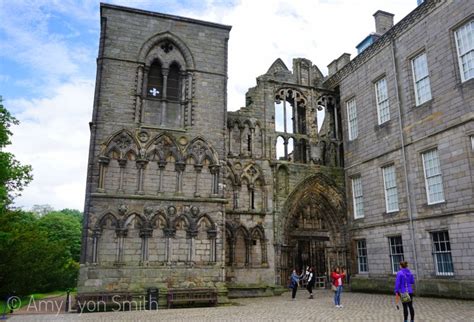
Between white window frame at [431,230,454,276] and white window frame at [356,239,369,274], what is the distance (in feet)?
13.9

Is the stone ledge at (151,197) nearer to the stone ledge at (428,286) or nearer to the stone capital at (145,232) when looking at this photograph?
the stone capital at (145,232)

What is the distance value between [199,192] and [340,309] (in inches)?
279

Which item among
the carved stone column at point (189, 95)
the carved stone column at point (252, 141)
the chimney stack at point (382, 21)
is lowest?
the carved stone column at point (252, 141)

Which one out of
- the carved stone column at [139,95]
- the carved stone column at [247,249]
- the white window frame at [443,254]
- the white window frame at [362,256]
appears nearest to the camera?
the white window frame at [443,254]

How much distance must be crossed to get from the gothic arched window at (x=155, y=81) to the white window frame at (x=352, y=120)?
10059mm

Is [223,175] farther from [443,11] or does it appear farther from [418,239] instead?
[443,11]

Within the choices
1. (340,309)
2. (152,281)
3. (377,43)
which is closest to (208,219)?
(152,281)

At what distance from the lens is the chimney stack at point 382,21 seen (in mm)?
22969

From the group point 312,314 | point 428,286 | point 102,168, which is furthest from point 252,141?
point 312,314

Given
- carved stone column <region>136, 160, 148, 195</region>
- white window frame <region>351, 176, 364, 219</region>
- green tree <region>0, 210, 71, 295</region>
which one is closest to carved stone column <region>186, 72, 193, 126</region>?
carved stone column <region>136, 160, 148, 195</region>

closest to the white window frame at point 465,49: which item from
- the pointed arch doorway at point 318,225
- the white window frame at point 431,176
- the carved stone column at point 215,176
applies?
the white window frame at point 431,176

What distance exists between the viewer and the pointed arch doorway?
20297 millimetres

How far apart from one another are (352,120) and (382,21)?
671 cm

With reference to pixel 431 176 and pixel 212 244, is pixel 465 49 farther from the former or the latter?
pixel 212 244
